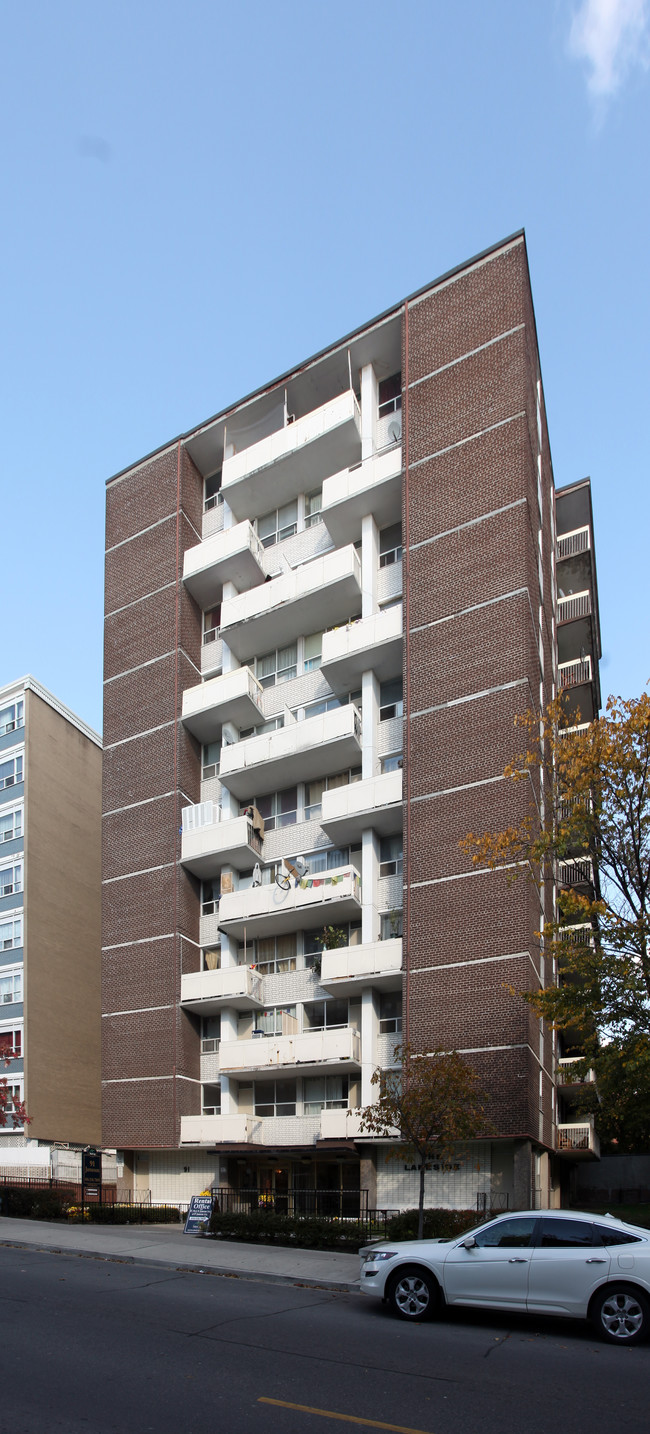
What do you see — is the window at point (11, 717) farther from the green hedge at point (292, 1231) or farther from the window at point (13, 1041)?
the green hedge at point (292, 1231)

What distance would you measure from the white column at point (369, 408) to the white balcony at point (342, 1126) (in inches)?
717

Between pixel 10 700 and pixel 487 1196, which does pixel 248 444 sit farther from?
pixel 487 1196

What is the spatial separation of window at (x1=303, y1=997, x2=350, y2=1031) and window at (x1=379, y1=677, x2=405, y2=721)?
7.97 meters

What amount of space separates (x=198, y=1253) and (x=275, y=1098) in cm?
1210

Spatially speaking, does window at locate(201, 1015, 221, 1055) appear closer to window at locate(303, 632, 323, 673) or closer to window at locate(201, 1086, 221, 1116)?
window at locate(201, 1086, 221, 1116)

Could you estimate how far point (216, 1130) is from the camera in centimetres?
3080

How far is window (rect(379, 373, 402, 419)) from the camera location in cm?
3422

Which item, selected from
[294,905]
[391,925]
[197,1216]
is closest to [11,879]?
[294,905]

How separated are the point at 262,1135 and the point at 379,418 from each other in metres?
21.0

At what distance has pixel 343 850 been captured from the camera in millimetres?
31578

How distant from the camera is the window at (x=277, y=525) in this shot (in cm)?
3650

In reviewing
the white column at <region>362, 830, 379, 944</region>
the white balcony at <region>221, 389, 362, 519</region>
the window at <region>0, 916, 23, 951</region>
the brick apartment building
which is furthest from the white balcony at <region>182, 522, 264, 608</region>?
the window at <region>0, 916, 23, 951</region>

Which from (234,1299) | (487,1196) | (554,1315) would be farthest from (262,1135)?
(554,1315)

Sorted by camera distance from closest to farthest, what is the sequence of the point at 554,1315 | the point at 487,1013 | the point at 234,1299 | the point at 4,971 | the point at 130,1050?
the point at 554,1315
the point at 234,1299
the point at 487,1013
the point at 130,1050
the point at 4,971
